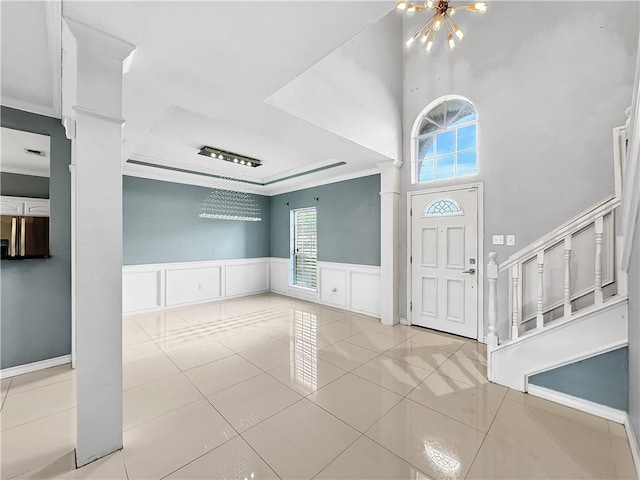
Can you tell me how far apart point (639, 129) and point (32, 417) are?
14.1 feet

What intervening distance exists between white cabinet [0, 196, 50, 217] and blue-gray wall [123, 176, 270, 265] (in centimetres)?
198

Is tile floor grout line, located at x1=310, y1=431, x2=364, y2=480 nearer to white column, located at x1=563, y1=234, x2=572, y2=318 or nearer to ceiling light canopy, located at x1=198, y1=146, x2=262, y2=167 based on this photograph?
white column, located at x1=563, y1=234, x2=572, y2=318

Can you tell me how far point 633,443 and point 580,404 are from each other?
442 millimetres

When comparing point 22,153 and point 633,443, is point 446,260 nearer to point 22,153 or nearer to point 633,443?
point 633,443

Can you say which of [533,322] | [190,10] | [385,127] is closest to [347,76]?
[385,127]

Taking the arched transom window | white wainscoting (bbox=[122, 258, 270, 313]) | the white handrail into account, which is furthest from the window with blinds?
the white handrail

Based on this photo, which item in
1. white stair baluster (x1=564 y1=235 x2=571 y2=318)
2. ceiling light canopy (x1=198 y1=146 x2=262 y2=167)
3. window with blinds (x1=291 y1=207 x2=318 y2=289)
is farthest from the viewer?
window with blinds (x1=291 y1=207 x2=318 y2=289)

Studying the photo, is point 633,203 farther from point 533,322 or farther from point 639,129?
point 533,322

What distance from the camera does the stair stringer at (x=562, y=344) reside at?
1.98 metres

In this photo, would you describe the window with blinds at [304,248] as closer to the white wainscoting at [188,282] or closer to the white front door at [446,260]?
the white wainscoting at [188,282]

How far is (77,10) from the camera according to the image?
1.37m

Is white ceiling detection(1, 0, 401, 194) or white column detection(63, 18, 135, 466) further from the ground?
white ceiling detection(1, 0, 401, 194)

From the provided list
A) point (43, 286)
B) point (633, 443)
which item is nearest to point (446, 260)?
point (633, 443)

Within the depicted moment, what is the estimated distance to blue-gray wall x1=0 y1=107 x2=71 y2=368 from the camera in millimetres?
2533
